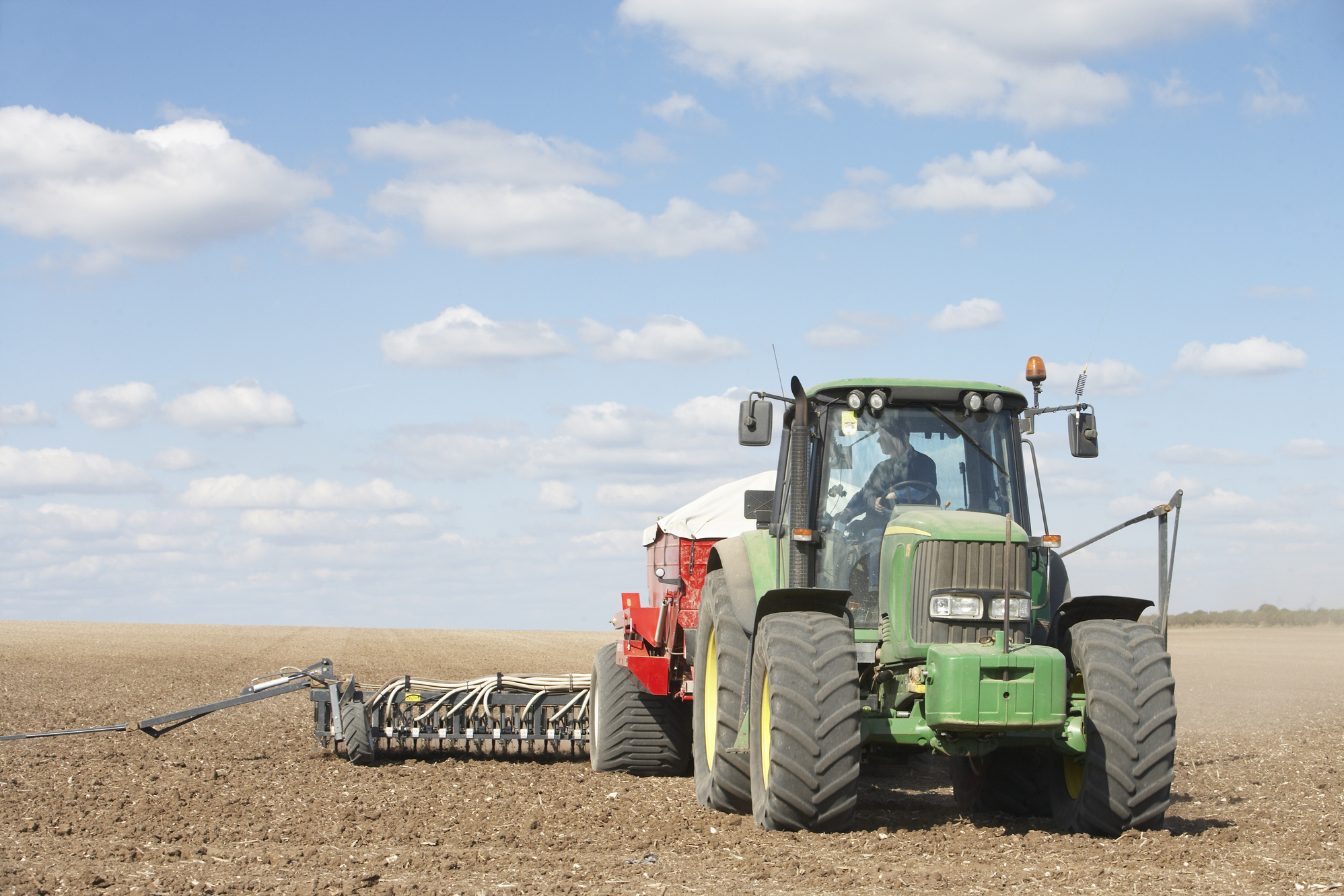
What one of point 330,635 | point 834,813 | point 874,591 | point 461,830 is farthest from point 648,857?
point 330,635

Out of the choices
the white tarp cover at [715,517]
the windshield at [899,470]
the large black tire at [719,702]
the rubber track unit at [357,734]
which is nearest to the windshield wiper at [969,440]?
the windshield at [899,470]

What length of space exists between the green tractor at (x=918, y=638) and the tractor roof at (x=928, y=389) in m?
0.01

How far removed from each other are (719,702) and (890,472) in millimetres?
1831

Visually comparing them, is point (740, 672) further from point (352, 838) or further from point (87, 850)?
point (87, 850)

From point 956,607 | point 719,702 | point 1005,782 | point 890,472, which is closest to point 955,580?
point 956,607

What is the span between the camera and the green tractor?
24.2 feet

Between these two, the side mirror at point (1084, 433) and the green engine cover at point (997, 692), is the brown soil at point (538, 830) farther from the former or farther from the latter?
the side mirror at point (1084, 433)

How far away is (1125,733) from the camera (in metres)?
7.45

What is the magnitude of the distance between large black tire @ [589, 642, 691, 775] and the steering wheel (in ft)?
13.9

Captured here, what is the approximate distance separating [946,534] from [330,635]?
181 ft

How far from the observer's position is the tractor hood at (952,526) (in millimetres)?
7773

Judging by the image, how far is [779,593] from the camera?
7918 millimetres

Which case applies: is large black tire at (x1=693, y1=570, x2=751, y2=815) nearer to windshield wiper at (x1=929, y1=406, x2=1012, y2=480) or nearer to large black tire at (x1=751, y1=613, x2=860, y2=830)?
large black tire at (x1=751, y1=613, x2=860, y2=830)

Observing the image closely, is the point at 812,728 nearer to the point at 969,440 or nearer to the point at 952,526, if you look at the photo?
the point at 952,526
